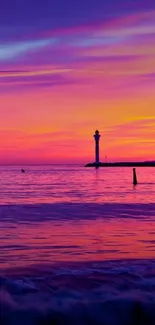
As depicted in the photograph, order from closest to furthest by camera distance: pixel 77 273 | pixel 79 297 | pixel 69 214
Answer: pixel 79 297, pixel 77 273, pixel 69 214

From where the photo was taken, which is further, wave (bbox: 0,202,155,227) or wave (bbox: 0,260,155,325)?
wave (bbox: 0,202,155,227)

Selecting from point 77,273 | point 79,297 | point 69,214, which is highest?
point 79,297

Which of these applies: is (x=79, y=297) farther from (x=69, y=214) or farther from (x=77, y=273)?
(x=69, y=214)

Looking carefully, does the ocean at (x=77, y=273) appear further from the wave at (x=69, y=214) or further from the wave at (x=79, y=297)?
the wave at (x=69, y=214)

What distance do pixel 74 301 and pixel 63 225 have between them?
10.7 metres

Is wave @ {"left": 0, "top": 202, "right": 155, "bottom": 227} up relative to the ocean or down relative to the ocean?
down

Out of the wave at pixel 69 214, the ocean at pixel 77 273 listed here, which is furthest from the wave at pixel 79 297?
the wave at pixel 69 214

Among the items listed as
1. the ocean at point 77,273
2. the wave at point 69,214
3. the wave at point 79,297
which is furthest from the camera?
the wave at point 69,214

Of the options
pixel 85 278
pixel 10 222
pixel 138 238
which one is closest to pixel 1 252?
pixel 85 278

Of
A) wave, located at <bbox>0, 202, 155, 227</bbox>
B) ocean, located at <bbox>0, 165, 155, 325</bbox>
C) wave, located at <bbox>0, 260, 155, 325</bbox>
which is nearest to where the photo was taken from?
wave, located at <bbox>0, 260, 155, 325</bbox>

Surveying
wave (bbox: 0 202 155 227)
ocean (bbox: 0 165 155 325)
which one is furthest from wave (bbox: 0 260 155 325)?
wave (bbox: 0 202 155 227)

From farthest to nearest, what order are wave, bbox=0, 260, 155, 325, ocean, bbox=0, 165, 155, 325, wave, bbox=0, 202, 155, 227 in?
wave, bbox=0, 202, 155, 227
ocean, bbox=0, 165, 155, 325
wave, bbox=0, 260, 155, 325

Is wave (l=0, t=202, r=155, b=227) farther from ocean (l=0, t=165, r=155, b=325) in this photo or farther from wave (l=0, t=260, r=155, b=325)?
wave (l=0, t=260, r=155, b=325)

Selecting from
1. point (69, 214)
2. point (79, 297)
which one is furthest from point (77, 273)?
point (69, 214)
